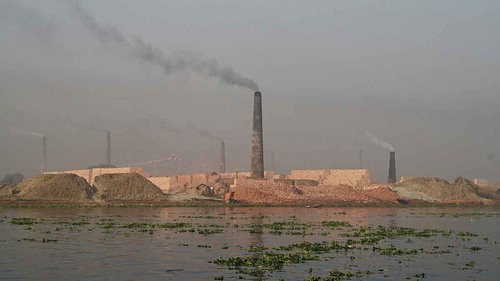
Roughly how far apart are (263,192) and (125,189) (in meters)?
21.6

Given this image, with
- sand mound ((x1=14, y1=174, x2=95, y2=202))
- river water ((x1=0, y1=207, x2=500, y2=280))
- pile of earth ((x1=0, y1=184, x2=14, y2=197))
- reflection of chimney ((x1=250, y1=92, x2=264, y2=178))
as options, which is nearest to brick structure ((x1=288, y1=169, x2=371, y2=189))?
reflection of chimney ((x1=250, y1=92, x2=264, y2=178))

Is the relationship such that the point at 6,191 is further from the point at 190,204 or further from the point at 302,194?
the point at 302,194

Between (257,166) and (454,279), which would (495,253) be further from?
(257,166)

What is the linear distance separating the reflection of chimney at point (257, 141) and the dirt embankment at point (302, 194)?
6.02m

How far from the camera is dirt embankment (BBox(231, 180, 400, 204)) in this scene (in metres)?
93.6

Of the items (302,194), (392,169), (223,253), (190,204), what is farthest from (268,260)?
(392,169)

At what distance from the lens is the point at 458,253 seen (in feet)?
94.9

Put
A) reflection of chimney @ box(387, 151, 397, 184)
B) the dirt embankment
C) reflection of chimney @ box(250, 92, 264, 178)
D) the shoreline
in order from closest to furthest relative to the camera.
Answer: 1. the shoreline
2. the dirt embankment
3. reflection of chimney @ box(250, 92, 264, 178)
4. reflection of chimney @ box(387, 151, 397, 184)

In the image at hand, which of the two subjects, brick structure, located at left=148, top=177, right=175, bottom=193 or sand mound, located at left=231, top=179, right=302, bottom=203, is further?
brick structure, located at left=148, top=177, right=175, bottom=193

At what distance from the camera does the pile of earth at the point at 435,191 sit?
10837 centimetres

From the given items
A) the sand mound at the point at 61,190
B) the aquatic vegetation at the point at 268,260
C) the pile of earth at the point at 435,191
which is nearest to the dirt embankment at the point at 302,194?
the pile of earth at the point at 435,191

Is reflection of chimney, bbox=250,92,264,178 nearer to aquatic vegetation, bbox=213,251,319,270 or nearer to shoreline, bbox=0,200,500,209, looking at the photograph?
shoreline, bbox=0,200,500,209

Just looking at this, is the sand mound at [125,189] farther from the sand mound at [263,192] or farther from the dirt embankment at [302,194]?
the dirt embankment at [302,194]

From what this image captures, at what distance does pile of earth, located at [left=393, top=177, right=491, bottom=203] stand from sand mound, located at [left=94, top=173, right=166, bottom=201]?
143 ft
